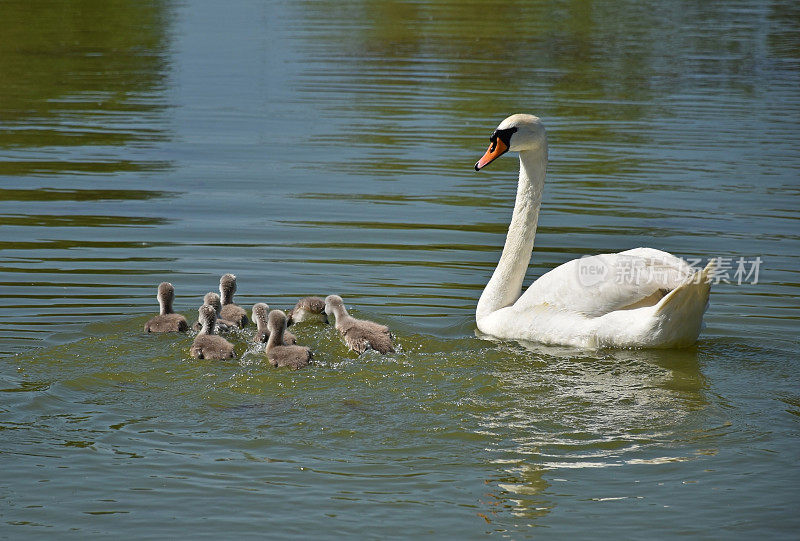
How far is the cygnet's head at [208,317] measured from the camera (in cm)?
861

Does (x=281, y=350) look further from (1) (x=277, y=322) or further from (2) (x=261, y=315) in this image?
(2) (x=261, y=315)

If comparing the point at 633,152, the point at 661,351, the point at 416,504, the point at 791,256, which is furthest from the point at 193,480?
the point at 633,152

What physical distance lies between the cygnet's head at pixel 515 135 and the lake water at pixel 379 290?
1367 mm

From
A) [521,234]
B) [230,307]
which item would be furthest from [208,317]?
[521,234]

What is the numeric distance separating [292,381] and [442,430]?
1.21 meters

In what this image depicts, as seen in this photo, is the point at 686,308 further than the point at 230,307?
No

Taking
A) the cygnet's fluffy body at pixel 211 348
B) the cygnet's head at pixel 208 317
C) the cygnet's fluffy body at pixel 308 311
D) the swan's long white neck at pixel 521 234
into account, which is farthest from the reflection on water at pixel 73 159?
the swan's long white neck at pixel 521 234

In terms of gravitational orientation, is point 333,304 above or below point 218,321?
above

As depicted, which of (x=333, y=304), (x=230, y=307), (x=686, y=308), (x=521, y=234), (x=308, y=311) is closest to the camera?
(x=686, y=308)

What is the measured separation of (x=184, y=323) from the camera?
352 inches

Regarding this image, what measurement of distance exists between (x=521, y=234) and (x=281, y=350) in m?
2.66

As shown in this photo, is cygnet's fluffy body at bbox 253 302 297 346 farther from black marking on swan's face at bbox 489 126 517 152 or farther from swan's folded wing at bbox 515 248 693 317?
black marking on swan's face at bbox 489 126 517 152

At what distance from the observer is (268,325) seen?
8.50 m

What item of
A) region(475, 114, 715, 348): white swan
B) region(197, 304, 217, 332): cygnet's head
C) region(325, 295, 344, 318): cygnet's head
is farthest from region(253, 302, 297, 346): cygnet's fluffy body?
region(475, 114, 715, 348): white swan
